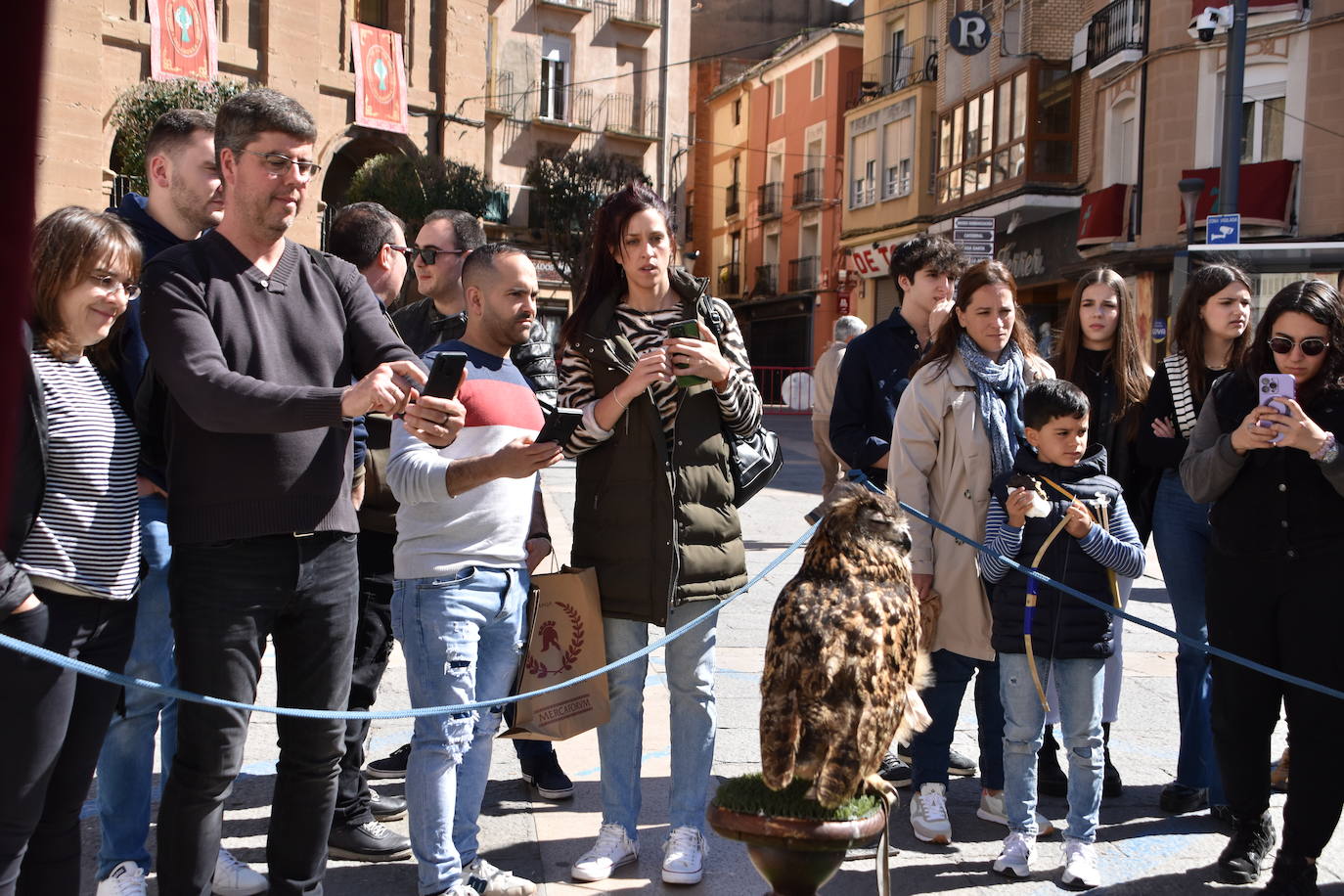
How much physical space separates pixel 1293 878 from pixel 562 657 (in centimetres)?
244

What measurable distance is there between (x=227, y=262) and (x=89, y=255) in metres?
0.34

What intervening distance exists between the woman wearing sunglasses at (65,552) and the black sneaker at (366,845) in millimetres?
1209

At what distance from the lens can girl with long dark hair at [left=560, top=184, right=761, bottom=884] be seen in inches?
155

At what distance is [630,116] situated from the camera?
123ft

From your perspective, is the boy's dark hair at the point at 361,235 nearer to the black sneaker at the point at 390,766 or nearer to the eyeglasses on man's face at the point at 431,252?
the eyeglasses on man's face at the point at 431,252

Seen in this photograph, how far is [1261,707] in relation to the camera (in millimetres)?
3979

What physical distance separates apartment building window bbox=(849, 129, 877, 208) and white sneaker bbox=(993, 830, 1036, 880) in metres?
34.2

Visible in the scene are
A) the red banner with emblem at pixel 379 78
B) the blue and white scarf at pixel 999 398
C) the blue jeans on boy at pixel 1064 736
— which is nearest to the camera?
the blue jeans on boy at pixel 1064 736

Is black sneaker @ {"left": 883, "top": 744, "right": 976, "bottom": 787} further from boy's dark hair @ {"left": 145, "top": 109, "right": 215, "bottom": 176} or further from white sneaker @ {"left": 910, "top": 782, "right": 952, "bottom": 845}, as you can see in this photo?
boy's dark hair @ {"left": 145, "top": 109, "right": 215, "bottom": 176}

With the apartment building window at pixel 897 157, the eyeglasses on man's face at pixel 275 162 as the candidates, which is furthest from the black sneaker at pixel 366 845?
the apartment building window at pixel 897 157

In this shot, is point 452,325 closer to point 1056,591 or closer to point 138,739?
point 138,739

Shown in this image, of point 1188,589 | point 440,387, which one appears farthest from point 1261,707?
point 440,387

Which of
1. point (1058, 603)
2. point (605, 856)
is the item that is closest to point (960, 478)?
point (1058, 603)

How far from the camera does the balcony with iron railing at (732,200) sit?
4919 centimetres
